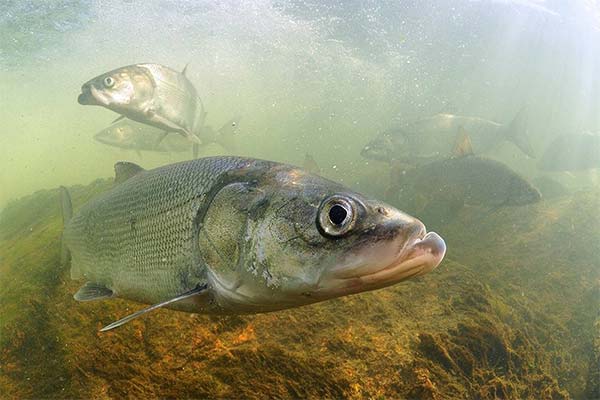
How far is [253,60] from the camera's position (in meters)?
44.2

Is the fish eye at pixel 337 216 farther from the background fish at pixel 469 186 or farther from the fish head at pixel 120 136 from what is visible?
the fish head at pixel 120 136

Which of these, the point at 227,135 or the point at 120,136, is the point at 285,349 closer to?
the point at 227,135

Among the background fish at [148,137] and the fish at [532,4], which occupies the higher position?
the fish at [532,4]

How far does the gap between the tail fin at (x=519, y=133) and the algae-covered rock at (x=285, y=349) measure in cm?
970

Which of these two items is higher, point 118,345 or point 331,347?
point 331,347

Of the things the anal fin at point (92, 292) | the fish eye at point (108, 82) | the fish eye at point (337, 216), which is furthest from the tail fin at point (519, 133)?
the anal fin at point (92, 292)

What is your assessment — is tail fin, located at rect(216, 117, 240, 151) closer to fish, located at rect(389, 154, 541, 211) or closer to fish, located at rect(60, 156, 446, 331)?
fish, located at rect(389, 154, 541, 211)

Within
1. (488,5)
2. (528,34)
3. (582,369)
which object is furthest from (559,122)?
(582,369)

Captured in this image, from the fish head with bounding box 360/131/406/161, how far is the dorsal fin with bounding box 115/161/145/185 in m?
10.6

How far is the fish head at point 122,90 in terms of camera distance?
14.6 ft

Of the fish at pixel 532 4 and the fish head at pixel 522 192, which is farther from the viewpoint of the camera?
the fish at pixel 532 4

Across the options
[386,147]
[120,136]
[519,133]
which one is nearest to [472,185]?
[386,147]

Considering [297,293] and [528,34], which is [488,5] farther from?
[297,293]

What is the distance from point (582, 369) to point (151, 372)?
5.78m
